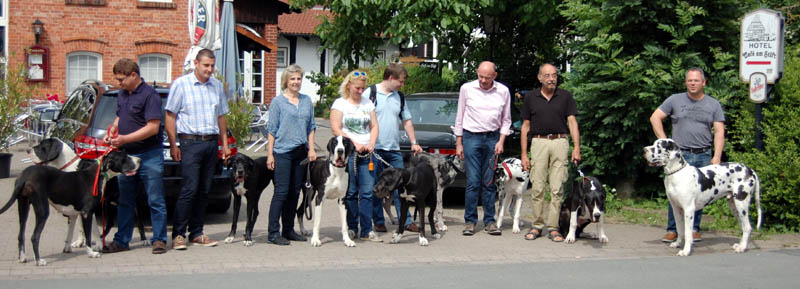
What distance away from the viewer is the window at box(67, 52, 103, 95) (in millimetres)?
22953

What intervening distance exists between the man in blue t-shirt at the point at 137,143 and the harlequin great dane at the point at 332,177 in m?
1.41

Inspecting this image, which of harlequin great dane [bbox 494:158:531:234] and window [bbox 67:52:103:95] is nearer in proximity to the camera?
harlequin great dane [bbox 494:158:531:234]

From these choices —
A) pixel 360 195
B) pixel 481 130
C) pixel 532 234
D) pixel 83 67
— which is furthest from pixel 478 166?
pixel 83 67

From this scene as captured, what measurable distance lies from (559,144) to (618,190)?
11.1 feet

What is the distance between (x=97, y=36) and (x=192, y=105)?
16.8 m

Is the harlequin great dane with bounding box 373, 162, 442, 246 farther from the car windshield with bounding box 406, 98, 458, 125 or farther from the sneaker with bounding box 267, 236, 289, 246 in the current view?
the car windshield with bounding box 406, 98, 458, 125

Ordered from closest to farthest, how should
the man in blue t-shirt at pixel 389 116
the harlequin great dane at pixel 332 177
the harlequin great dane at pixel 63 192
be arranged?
the harlequin great dane at pixel 63 192, the harlequin great dane at pixel 332 177, the man in blue t-shirt at pixel 389 116

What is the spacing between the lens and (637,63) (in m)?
10.6

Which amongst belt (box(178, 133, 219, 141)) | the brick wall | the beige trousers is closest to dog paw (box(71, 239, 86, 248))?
belt (box(178, 133, 219, 141))

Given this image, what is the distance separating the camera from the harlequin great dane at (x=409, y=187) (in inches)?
315

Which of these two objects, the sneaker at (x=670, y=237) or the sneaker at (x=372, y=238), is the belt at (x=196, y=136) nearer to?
the sneaker at (x=372, y=238)

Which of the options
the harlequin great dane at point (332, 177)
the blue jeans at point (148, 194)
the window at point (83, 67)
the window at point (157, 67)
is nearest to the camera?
the blue jeans at point (148, 194)

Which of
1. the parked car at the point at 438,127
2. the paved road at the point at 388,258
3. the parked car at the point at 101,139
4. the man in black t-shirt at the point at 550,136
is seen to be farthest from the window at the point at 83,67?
the man in black t-shirt at the point at 550,136

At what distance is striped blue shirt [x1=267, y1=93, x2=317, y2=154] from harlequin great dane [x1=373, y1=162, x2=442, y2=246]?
0.90 meters
